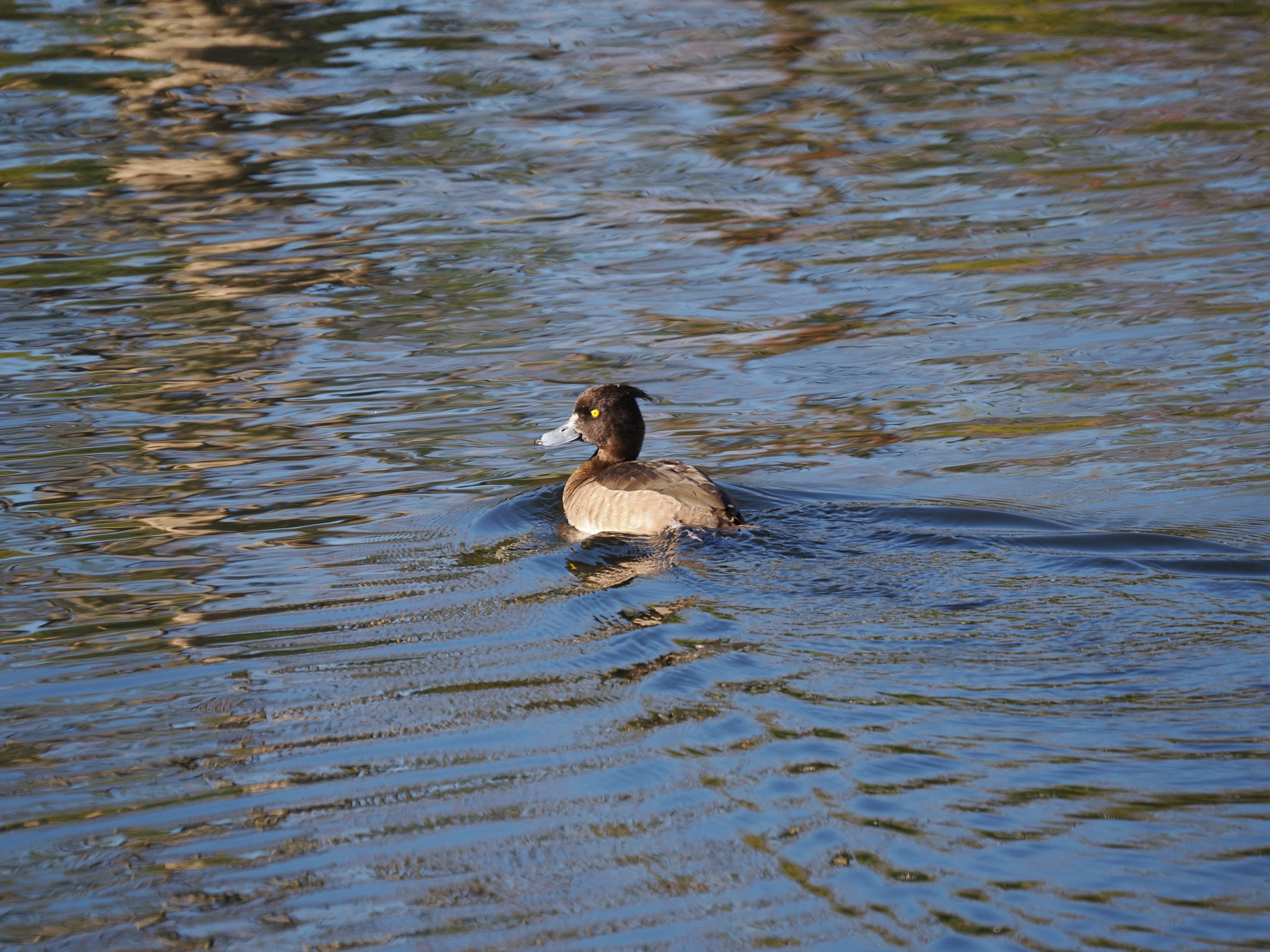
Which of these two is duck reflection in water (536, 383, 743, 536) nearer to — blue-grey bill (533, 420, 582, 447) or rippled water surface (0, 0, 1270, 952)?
blue-grey bill (533, 420, 582, 447)

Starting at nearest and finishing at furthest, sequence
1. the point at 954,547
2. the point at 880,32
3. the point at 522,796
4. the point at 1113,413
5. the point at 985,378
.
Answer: the point at 522,796, the point at 954,547, the point at 1113,413, the point at 985,378, the point at 880,32

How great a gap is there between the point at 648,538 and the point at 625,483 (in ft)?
1.24

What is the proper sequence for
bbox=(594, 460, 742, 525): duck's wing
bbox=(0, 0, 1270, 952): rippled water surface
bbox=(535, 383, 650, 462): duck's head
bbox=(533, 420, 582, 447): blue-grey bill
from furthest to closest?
bbox=(533, 420, 582, 447): blue-grey bill
bbox=(535, 383, 650, 462): duck's head
bbox=(594, 460, 742, 525): duck's wing
bbox=(0, 0, 1270, 952): rippled water surface

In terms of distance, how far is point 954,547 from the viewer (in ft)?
25.6

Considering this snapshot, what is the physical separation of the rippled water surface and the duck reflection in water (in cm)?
23

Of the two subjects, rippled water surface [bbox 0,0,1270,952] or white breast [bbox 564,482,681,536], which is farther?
white breast [bbox 564,482,681,536]

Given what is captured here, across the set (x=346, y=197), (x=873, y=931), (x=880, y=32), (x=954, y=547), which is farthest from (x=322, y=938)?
(x=880, y=32)

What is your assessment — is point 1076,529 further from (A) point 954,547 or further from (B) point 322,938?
(B) point 322,938

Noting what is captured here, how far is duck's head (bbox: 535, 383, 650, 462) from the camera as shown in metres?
9.37

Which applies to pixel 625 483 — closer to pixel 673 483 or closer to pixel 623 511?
pixel 623 511

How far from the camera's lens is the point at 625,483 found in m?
8.77

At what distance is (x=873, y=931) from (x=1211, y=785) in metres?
1.46

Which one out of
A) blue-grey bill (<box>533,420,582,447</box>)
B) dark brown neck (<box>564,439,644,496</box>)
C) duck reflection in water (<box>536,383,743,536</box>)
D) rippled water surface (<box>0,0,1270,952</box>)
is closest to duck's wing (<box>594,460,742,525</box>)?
duck reflection in water (<box>536,383,743,536</box>)

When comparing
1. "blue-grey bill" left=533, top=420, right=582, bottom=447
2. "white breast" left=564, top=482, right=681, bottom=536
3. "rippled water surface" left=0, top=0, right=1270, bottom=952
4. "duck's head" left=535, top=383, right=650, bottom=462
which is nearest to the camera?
"rippled water surface" left=0, top=0, right=1270, bottom=952
